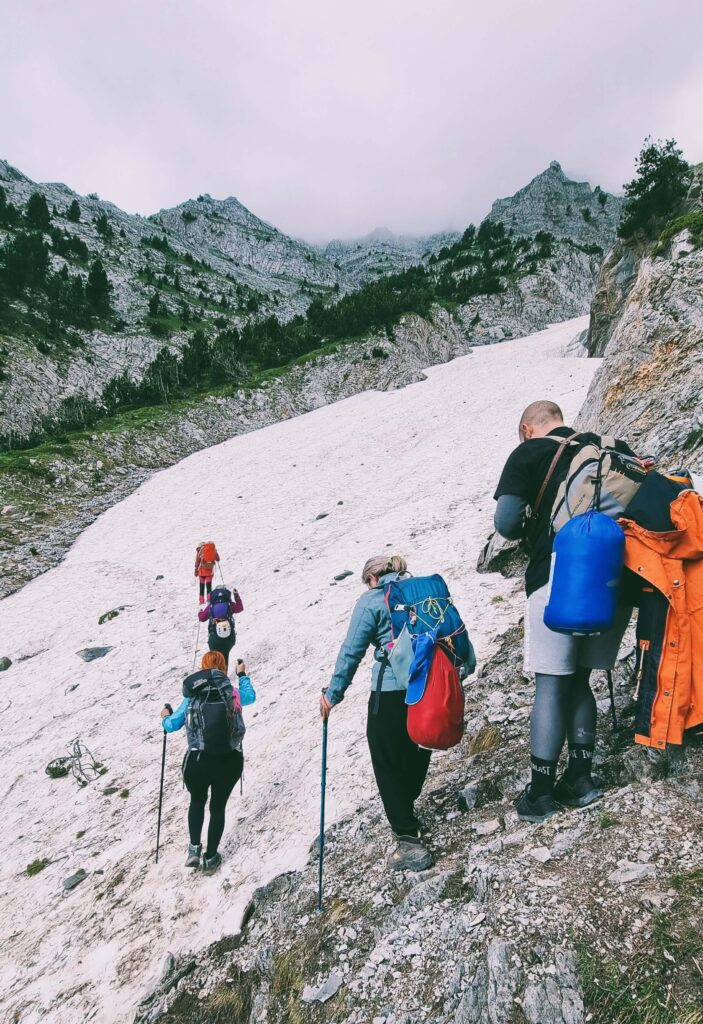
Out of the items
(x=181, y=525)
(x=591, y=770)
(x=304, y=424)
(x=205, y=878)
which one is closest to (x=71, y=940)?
(x=205, y=878)

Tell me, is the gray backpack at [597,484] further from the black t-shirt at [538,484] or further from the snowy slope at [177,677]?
the snowy slope at [177,677]

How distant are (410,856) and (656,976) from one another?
6.31ft

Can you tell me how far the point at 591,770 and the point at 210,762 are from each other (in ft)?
12.6

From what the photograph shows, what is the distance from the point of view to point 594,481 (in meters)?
3.30

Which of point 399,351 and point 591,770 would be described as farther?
point 399,351

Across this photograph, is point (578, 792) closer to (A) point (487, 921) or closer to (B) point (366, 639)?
(A) point (487, 921)

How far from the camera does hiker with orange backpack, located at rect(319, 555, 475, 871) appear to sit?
13.0ft

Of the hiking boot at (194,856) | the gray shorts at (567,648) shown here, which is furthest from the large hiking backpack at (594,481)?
the hiking boot at (194,856)

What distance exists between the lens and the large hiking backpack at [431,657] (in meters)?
3.57

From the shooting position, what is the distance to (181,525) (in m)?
20.0

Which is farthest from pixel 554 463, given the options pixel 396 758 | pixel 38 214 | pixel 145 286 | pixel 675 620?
pixel 38 214

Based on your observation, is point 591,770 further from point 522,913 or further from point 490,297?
point 490,297

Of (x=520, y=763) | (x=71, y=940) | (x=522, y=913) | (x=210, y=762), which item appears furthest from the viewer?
(x=210, y=762)

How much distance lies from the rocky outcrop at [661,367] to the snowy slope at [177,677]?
3.53 metres
